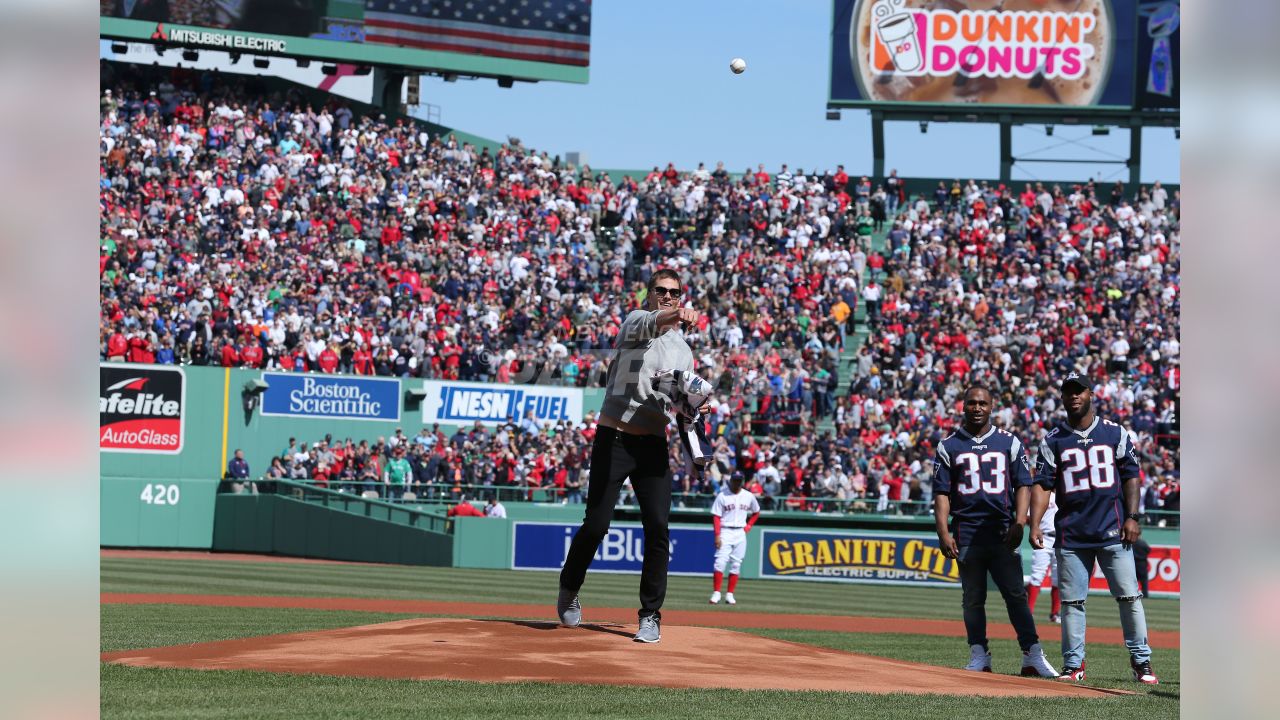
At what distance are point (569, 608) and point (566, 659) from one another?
3.50ft

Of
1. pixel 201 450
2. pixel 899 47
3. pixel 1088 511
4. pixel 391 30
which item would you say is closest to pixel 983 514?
pixel 1088 511

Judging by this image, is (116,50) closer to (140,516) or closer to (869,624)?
(140,516)

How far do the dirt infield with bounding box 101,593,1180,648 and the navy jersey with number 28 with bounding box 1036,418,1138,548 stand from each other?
5.96 meters

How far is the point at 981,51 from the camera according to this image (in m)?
39.1

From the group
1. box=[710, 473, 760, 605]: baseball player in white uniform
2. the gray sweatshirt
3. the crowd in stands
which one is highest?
the crowd in stands

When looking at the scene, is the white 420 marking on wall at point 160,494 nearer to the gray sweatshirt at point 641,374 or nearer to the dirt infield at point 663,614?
the dirt infield at point 663,614

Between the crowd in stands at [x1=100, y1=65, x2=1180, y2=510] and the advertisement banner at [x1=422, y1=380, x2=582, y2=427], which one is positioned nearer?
the crowd in stands at [x1=100, y1=65, x2=1180, y2=510]

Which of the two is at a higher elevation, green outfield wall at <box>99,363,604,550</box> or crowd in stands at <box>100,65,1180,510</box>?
crowd in stands at <box>100,65,1180,510</box>

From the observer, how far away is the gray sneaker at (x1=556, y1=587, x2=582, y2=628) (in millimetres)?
8789

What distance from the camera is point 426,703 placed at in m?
6.46

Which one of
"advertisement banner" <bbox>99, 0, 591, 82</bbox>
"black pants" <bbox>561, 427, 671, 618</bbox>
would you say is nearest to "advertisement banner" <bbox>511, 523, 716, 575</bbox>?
"advertisement banner" <bbox>99, 0, 591, 82</bbox>

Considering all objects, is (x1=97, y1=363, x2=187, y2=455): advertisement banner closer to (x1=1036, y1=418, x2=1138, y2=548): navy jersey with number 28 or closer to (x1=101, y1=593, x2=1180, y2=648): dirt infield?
→ (x1=101, y1=593, x2=1180, y2=648): dirt infield

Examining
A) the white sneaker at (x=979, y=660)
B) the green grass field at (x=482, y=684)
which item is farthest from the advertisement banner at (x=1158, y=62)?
the white sneaker at (x=979, y=660)

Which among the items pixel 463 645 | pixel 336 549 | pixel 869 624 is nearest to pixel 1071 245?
pixel 336 549
